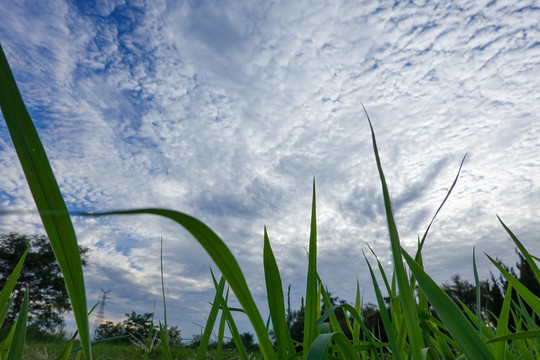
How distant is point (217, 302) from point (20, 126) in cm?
74

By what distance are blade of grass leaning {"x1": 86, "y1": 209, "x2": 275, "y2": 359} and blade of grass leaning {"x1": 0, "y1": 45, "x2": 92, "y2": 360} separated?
0.06m

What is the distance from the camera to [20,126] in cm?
28

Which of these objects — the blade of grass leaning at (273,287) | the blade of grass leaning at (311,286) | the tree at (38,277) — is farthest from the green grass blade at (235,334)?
the tree at (38,277)

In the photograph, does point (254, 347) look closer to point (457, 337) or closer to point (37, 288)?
point (457, 337)

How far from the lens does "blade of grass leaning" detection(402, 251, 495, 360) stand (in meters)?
0.49

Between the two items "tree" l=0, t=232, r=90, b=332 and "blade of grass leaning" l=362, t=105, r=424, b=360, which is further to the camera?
"tree" l=0, t=232, r=90, b=332

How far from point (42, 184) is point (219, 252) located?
0.61 ft

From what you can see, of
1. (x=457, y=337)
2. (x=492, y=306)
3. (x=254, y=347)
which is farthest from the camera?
(x=492, y=306)

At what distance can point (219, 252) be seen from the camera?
0.40 m

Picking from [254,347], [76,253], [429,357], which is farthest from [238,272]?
[254,347]

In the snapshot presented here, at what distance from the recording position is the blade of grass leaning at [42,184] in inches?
10.7

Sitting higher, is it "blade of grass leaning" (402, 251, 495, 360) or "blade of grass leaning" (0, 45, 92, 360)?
"blade of grass leaning" (0, 45, 92, 360)

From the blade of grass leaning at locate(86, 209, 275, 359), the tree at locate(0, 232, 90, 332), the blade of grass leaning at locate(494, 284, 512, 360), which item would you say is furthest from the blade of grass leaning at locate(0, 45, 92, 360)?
the tree at locate(0, 232, 90, 332)

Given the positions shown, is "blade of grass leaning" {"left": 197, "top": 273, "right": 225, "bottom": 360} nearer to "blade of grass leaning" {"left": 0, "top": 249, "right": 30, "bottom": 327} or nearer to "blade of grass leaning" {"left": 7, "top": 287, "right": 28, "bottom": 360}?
"blade of grass leaning" {"left": 7, "top": 287, "right": 28, "bottom": 360}
